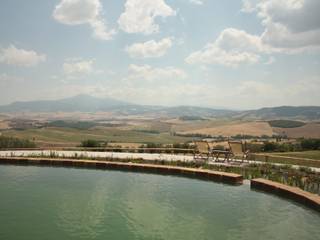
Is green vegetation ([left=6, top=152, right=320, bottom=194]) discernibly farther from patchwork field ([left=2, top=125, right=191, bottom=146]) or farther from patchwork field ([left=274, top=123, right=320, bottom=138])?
patchwork field ([left=274, top=123, right=320, bottom=138])

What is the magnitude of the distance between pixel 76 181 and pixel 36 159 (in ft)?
15.7

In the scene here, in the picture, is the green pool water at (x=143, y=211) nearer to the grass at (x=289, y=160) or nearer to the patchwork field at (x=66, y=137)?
the grass at (x=289, y=160)

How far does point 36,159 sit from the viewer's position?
17094 mm

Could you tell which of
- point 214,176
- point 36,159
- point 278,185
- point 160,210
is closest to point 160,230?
point 160,210

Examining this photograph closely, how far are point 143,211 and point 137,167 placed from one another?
6.06m

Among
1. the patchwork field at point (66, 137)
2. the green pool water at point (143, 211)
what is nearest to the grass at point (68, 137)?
the patchwork field at point (66, 137)

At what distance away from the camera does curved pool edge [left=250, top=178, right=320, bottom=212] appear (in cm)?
968

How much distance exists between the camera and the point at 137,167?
15414 mm

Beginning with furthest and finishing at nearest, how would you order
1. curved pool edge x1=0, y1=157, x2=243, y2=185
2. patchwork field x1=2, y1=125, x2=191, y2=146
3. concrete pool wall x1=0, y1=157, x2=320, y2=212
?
patchwork field x1=2, y1=125, x2=191, y2=146 < curved pool edge x1=0, y1=157, x2=243, y2=185 < concrete pool wall x1=0, y1=157, x2=320, y2=212

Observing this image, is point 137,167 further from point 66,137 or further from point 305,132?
point 305,132

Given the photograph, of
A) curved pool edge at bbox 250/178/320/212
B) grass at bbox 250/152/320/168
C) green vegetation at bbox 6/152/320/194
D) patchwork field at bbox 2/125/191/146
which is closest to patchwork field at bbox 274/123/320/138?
patchwork field at bbox 2/125/191/146

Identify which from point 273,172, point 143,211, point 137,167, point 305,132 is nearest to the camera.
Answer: point 143,211

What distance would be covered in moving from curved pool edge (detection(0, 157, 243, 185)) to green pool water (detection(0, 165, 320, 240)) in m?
0.55

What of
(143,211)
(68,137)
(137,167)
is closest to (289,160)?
(137,167)
